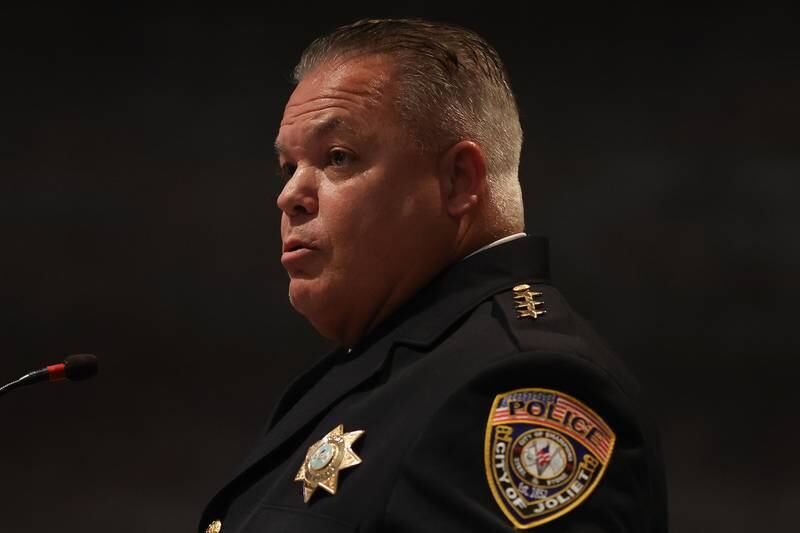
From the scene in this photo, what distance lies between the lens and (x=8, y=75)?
319cm

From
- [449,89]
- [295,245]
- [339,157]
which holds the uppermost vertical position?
[449,89]

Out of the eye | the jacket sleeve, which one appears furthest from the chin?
the jacket sleeve

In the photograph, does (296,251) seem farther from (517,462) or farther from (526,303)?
(517,462)

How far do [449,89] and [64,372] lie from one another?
75 cm

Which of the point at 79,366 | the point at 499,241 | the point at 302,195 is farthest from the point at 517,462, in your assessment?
the point at 79,366

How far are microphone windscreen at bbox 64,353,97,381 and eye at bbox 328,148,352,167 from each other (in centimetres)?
52

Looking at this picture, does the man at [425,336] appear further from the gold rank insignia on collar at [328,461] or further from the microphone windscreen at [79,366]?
the microphone windscreen at [79,366]

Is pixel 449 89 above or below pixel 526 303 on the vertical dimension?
above

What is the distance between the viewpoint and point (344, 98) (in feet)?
5.33

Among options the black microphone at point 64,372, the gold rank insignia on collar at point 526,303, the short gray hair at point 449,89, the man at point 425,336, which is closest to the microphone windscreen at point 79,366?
the black microphone at point 64,372

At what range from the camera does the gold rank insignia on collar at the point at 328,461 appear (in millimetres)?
1387

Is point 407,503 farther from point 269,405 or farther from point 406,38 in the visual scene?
point 269,405

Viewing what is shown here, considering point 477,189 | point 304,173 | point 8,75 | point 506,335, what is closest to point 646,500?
point 506,335

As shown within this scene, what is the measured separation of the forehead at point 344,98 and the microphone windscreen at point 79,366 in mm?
479
